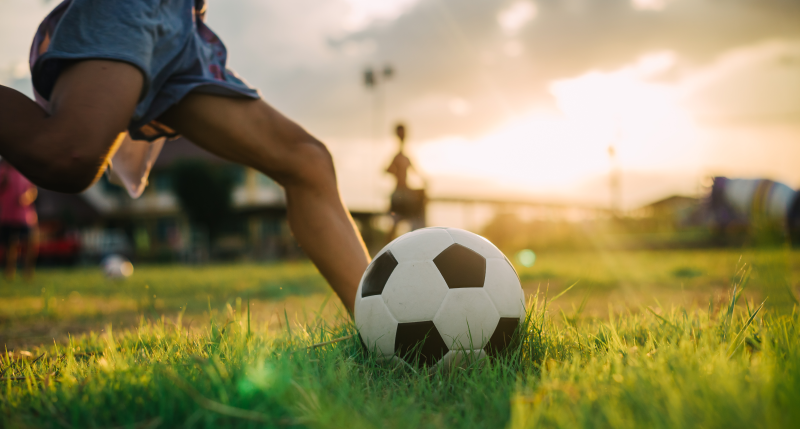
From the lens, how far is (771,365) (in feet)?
4.04

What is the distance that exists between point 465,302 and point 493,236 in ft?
57.9

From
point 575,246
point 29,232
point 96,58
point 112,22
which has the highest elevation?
point 112,22

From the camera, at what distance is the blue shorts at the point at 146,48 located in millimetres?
1635

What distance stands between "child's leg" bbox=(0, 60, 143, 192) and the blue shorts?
0.07 metres

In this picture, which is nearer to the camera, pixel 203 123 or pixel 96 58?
pixel 96 58

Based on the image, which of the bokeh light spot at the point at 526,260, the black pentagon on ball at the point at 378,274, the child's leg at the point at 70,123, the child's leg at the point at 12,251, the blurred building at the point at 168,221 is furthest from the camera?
the blurred building at the point at 168,221

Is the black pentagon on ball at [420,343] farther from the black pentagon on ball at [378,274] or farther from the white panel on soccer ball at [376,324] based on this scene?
the black pentagon on ball at [378,274]

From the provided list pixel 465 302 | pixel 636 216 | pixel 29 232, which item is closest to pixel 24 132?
pixel 465 302

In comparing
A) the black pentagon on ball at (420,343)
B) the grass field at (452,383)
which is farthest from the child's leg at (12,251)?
the black pentagon on ball at (420,343)

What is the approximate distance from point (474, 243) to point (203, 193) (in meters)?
28.8

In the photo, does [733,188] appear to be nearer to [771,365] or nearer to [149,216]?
[771,365]

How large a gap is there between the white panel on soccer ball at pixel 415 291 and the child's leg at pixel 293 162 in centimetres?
43

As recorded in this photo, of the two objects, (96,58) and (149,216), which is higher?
(96,58)

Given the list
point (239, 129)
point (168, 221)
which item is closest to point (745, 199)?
point (239, 129)
